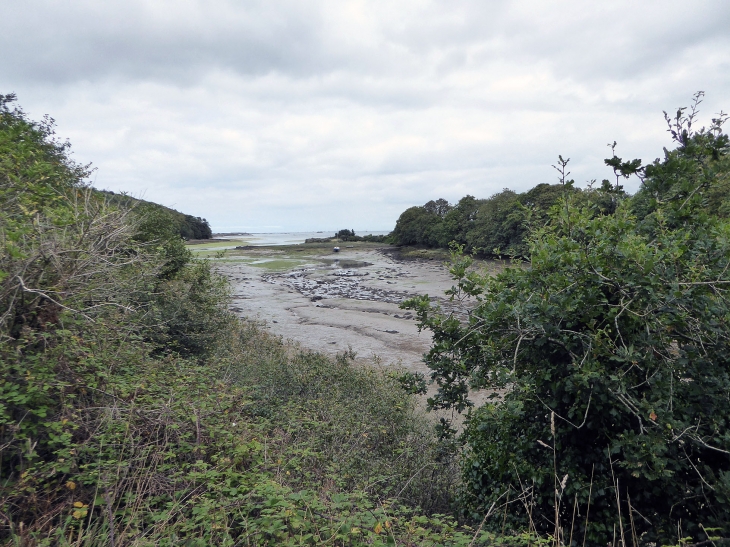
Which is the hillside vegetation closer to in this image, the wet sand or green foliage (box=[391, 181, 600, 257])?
green foliage (box=[391, 181, 600, 257])

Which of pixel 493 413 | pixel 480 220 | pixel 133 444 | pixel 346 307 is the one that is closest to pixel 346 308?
pixel 346 307

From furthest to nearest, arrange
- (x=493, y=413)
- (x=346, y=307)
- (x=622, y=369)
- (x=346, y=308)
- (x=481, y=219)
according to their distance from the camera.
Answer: (x=481, y=219) < (x=346, y=307) < (x=346, y=308) < (x=493, y=413) < (x=622, y=369)

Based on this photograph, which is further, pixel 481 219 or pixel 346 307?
pixel 481 219

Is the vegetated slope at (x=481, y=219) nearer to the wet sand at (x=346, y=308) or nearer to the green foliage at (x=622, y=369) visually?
the green foliage at (x=622, y=369)

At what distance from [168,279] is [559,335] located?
1290 centimetres

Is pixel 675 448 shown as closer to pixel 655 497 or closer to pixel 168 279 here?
pixel 655 497

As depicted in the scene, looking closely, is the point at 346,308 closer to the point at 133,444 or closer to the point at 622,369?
the point at 133,444

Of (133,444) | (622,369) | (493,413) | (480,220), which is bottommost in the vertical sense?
(133,444)

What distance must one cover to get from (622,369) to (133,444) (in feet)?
15.4

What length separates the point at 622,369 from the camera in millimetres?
3549

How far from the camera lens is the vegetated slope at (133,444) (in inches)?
131

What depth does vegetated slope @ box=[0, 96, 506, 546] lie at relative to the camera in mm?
3340

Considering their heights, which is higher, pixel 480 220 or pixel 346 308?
pixel 480 220

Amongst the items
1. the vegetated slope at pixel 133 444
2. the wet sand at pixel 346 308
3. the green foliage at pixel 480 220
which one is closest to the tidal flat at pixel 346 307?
the wet sand at pixel 346 308
